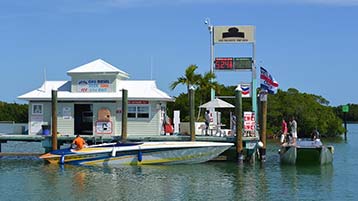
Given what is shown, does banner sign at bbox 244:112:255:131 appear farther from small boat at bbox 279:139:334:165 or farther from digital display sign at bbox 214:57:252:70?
digital display sign at bbox 214:57:252:70

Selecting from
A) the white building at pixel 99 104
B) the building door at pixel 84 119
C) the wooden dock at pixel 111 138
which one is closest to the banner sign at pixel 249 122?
the wooden dock at pixel 111 138

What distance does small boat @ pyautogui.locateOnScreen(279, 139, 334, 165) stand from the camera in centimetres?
3634

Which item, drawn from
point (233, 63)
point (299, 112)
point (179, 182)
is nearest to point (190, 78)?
point (233, 63)

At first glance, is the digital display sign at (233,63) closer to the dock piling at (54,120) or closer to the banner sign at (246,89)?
the banner sign at (246,89)

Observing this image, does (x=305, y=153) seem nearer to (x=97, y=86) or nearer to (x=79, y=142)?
(x=79, y=142)

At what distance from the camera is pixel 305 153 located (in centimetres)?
3650

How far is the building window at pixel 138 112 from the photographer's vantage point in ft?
130

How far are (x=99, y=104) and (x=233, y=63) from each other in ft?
36.6

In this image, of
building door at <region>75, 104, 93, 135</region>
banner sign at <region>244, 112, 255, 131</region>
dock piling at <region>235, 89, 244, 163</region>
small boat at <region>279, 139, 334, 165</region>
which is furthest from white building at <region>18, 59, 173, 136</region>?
small boat at <region>279, 139, 334, 165</region>

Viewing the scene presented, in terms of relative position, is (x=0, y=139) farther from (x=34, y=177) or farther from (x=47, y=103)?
(x=34, y=177)

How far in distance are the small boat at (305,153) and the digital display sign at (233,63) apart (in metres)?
9.70

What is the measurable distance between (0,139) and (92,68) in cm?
727

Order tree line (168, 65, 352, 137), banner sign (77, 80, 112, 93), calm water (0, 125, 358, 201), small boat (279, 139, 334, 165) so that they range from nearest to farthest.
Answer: calm water (0, 125, 358, 201) → small boat (279, 139, 334, 165) → banner sign (77, 80, 112, 93) → tree line (168, 65, 352, 137)

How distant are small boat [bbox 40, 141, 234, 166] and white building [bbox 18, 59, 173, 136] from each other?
3.97 meters
